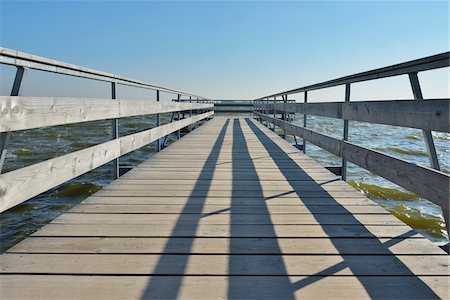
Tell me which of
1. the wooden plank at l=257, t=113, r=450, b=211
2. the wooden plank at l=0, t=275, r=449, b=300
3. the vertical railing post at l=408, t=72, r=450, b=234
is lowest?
the wooden plank at l=0, t=275, r=449, b=300

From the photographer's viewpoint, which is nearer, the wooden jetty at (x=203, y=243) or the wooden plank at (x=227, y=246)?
the wooden jetty at (x=203, y=243)

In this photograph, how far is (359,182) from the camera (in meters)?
6.12

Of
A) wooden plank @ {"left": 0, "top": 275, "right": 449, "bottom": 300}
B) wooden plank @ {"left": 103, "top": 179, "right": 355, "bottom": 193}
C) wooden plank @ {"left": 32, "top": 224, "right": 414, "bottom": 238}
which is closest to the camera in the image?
wooden plank @ {"left": 0, "top": 275, "right": 449, "bottom": 300}

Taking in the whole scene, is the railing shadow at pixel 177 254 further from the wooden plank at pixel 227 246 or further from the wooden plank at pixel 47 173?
the wooden plank at pixel 47 173

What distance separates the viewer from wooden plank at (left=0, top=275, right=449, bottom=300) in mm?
1384

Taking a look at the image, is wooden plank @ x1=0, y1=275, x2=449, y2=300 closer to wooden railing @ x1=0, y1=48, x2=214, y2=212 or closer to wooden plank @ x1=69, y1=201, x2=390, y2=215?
wooden railing @ x1=0, y1=48, x2=214, y2=212

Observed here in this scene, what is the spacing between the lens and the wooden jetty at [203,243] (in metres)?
1.45

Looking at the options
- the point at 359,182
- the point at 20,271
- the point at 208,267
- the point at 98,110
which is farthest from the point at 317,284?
the point at 359,182

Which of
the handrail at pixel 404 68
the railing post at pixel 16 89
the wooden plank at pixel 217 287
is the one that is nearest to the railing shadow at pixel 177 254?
the wooden plank at pixel 217 287

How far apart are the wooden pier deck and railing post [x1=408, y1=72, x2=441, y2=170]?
46cm

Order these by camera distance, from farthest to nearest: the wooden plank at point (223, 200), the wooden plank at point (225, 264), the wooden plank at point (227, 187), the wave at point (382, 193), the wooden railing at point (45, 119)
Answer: the wave at point (382, 193)
the wooden plank at point (227, 187)
the wooden plank at point (223, 200)
the wooden railing at point (45, 119)
the wooden plank at point (225, 264)

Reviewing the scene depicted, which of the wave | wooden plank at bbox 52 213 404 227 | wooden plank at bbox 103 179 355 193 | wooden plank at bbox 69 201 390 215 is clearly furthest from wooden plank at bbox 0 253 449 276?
the wave

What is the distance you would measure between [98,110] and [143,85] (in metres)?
1.68

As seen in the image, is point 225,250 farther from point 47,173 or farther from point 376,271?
point 47,173
